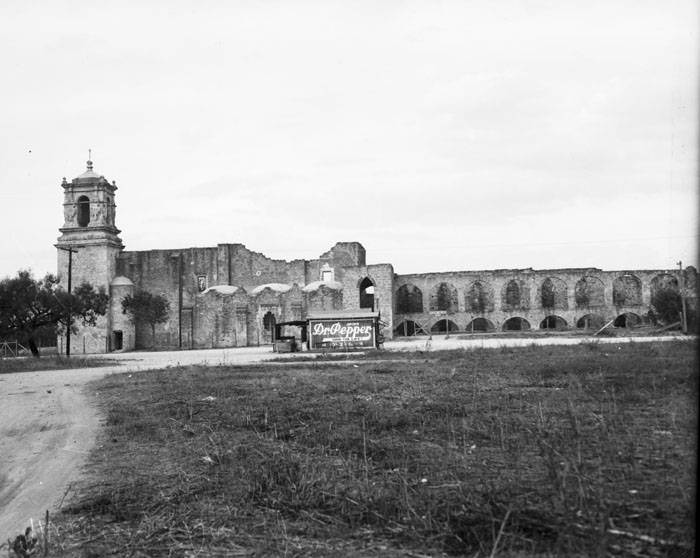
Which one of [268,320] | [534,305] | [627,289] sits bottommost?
[268,320]

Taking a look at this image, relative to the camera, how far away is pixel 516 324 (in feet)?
195

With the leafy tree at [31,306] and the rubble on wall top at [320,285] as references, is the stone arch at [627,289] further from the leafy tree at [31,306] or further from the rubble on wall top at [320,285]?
the leafy tree at [31,306]

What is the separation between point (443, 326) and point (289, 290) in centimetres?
1304

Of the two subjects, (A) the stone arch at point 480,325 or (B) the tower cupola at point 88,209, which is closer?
(B) the tower cupola at point 88,209

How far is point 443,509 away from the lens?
14.5 ft

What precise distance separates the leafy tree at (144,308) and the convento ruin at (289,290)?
31.4 inches

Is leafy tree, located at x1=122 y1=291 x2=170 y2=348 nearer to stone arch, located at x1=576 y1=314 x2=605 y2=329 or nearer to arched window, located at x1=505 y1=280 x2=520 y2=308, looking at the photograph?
arched window, located at x1=505 y1=280 x2=520 y2=308

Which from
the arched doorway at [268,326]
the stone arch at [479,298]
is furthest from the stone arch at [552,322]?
the arched doorway at [268,326]

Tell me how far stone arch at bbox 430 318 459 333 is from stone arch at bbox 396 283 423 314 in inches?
95.4

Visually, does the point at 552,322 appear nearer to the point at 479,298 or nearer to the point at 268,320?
the point at 479,298

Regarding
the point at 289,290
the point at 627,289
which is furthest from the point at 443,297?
the point at 627,289

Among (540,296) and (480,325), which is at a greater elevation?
(540,296)

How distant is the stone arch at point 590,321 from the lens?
173 ft

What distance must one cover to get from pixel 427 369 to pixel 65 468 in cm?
899
